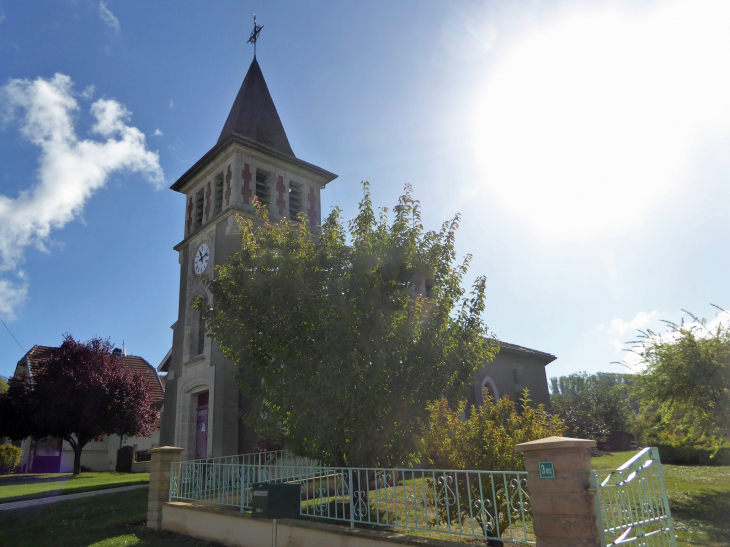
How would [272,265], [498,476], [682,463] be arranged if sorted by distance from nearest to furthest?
[498,476] < [272,265] < [682,463]

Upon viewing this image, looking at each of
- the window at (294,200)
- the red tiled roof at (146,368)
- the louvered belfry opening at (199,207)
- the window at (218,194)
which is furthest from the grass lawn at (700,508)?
the red tiled roof at (146,368)

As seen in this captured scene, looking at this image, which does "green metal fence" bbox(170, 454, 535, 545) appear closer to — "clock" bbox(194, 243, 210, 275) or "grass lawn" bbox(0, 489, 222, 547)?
"grass lawn" bbox(0, 489, 222, 547)

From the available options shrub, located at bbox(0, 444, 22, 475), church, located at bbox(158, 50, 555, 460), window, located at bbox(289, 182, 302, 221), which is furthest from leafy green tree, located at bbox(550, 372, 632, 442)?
shrub, located at bbox(0, 444, 22, 475)

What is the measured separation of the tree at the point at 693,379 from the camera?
1248 cm

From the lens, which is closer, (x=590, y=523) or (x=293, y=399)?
(x=590, y=523)

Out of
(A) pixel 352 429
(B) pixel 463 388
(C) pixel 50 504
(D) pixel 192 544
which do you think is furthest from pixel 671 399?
(C) pixel 50 504

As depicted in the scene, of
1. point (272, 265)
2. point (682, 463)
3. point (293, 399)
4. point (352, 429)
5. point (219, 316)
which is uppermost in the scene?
point (272, 265)

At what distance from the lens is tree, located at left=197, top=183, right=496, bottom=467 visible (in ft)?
25.3

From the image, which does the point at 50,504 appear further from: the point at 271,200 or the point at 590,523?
the point at 590,523

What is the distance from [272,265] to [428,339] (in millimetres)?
3017

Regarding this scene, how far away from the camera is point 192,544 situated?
7965mm

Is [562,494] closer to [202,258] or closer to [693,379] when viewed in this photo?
[693,379]

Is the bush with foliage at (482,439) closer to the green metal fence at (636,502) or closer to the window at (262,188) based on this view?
the green metal fence at (636,502)

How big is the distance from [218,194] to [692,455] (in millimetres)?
21817
